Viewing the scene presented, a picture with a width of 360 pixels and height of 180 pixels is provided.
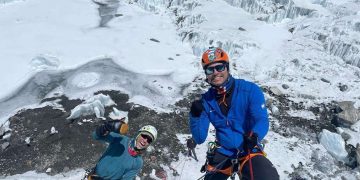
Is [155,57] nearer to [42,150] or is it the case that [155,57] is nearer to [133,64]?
[133,64]

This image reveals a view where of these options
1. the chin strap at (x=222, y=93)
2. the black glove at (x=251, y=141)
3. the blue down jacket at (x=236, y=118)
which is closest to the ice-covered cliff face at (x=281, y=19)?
the blue down jacket at (x=236, y=118)

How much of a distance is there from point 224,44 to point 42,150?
370 inches

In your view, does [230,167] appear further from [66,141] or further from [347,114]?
[347,114]

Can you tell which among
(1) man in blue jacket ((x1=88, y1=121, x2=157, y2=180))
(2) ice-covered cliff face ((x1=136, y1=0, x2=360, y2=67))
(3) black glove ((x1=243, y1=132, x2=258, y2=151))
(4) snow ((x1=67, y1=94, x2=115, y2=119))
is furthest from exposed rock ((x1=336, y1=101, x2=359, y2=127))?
(1) man in blue jacket ((x1=88, y1=121, x2=157, y2=180))

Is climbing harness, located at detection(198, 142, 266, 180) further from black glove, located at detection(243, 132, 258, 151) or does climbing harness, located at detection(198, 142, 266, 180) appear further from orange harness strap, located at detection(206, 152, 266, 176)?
black glove, located at detection(243, 132, 258, 151)

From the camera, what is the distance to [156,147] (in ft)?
37.3

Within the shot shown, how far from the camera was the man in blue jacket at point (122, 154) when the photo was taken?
6.43 metres

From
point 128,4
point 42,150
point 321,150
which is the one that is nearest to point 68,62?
point 42,150

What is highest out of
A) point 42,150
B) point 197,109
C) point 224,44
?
point 197,109

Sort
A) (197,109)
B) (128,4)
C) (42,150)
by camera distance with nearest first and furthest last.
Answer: (197,109) → (42,150) → (128,4)

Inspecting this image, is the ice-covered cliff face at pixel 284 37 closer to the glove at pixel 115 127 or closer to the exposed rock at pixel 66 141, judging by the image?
the exposed rock at pixel 66 141

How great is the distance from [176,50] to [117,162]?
1203cm

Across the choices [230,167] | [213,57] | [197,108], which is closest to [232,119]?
[197,108]

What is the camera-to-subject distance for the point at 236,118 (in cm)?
661
